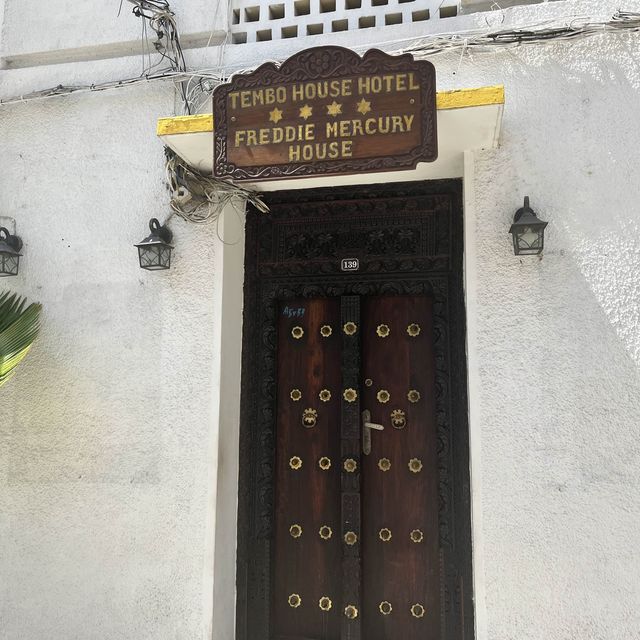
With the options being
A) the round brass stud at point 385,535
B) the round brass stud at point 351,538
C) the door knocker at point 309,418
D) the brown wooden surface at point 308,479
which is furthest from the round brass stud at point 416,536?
the door knocker at point 309,418

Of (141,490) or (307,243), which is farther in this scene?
(307,243)

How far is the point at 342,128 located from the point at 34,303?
280cm

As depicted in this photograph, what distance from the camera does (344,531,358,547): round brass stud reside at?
13.0 feet

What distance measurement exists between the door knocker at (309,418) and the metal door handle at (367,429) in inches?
15.5

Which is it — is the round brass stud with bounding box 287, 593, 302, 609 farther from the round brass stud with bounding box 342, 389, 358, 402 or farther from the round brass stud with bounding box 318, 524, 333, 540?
the round brass stud with bounding box 342, 389, 358, 402

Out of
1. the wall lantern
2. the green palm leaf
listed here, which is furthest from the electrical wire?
the green palm leaf

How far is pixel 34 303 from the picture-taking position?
13.9 feet

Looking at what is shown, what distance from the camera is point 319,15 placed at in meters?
4.21

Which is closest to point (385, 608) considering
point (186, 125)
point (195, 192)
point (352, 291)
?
point (352, 291)

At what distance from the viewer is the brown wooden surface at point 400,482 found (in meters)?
3.90

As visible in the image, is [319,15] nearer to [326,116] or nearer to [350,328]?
[326,116]

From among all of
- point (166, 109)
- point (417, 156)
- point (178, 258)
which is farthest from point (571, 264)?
point (166, 109)

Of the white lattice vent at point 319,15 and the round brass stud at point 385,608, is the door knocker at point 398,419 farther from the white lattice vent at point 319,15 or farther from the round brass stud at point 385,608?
the white lattice vent at point 319,15

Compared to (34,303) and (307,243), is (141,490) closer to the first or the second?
(34,303)
